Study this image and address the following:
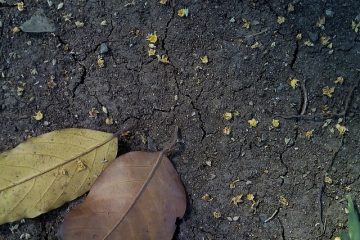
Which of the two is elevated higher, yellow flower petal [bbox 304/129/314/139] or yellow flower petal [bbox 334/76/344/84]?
yellow flower petal [bbox 334/76/344/84]

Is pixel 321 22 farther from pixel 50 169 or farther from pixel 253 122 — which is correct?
pixel 50 169

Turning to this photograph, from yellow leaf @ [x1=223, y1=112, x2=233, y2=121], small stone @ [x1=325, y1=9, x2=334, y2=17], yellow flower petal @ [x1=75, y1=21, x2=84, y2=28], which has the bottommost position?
yellow leaf @ [x1=223, y1=112, x2=233, y2=121]

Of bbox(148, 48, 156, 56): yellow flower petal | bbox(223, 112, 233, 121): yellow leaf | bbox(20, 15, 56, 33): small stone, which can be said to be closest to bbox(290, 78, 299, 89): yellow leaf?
bbox(223, 112, 233, 121): yellow leaf

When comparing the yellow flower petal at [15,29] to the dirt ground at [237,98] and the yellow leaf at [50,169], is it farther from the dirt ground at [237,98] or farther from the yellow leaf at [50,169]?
the yellow leaf at [50,169]

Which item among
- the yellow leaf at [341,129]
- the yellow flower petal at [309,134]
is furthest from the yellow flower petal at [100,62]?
the yellow leaf at [341,129]

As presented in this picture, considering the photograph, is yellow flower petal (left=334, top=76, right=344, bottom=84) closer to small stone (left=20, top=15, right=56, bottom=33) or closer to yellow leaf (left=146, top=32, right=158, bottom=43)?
yellow leaf (left=146, top=32, right=158, bottom=43)

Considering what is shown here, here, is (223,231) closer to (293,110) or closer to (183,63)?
(293,110)

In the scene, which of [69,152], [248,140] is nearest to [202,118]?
[248,140]
